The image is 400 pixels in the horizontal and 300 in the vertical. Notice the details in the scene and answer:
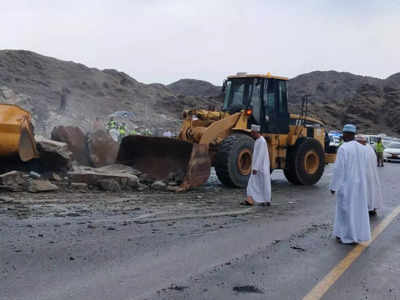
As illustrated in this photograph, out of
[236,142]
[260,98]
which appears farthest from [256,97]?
[236,142]

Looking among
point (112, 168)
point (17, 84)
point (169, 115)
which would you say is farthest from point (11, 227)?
point (169, 115)

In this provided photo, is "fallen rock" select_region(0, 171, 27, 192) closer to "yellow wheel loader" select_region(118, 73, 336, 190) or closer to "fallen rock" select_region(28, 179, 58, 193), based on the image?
"fallen rock" select_region(28, 179, 58, 193)

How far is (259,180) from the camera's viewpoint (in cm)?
Answer: 1041

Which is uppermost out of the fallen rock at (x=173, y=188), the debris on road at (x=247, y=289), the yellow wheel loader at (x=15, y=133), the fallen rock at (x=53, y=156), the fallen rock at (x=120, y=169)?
the yellow wheel loader at (x=15, y=133)

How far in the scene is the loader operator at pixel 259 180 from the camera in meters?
10.3

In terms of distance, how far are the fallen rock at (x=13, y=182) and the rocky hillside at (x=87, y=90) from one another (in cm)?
3155

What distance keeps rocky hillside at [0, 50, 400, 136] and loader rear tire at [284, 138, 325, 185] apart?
53.6 ft

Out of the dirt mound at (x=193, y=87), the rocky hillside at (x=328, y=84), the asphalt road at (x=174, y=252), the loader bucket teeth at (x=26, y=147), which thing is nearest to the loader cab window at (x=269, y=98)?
the asphalt road at (x=174, y=252)

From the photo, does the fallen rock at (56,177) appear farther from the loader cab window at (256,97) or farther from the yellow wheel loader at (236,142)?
the loader cab window at (256,97)

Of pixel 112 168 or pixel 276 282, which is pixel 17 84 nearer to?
pixel 112 168

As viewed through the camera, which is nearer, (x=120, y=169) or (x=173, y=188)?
(x=173, y=188)

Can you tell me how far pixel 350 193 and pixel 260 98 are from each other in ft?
21.5

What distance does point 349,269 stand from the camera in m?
5.82

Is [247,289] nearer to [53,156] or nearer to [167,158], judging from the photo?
[53,156]
